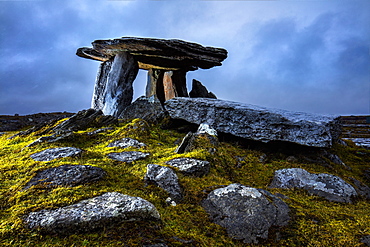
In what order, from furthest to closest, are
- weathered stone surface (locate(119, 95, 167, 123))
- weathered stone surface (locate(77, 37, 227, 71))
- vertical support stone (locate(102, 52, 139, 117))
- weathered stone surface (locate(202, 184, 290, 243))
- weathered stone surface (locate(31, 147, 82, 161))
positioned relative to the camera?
vertical support stone (locate(102, 52, 139, 117))
weathered stone surface (locate(77, 37, 227, 71))
weathered stone surface (locate(119, 95, 167, 123))
weathered stone surface (locate(31, 147, 82, 161))
weathered stone surface (locate(202, 184, 290, 243))

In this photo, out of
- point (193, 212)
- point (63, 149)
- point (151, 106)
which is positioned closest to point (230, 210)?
point (193, 212)

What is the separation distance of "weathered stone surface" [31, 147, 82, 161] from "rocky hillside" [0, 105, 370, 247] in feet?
0.09

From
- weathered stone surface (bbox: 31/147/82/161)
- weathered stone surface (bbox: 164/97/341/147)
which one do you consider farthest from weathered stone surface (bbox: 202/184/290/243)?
weathered stone surface (bbox: 164/97/341/147)

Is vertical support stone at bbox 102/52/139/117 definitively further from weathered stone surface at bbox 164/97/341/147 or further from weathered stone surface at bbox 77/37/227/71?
weathered stone surface at bbox 164/97/341/147

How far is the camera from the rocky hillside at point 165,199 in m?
3.62

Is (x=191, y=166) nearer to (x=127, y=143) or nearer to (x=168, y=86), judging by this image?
(x=127, y=143)

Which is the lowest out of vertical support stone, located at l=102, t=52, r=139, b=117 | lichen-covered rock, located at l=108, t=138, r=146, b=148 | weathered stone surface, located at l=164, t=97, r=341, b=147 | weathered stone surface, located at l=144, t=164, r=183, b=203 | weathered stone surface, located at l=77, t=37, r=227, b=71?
weathered stone surface, located at l=144, t=164, r=183, b=203

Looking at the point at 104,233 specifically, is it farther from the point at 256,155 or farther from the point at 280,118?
the point at 280,118

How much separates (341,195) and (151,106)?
1118 cm

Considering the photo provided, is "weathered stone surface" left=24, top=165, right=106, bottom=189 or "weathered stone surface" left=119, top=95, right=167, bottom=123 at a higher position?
"weathered stone surface" left=119, top=95, right=167, bottom=123

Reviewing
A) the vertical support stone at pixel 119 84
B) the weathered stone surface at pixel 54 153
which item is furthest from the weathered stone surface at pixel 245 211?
the vertical support stone at pixel 119 84

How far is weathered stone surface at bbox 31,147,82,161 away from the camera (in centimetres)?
693

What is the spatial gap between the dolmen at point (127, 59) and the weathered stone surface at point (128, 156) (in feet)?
26.5

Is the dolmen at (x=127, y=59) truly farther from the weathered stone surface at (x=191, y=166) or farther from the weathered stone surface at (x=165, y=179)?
the weathered stone surface at (x=165, y=179)
